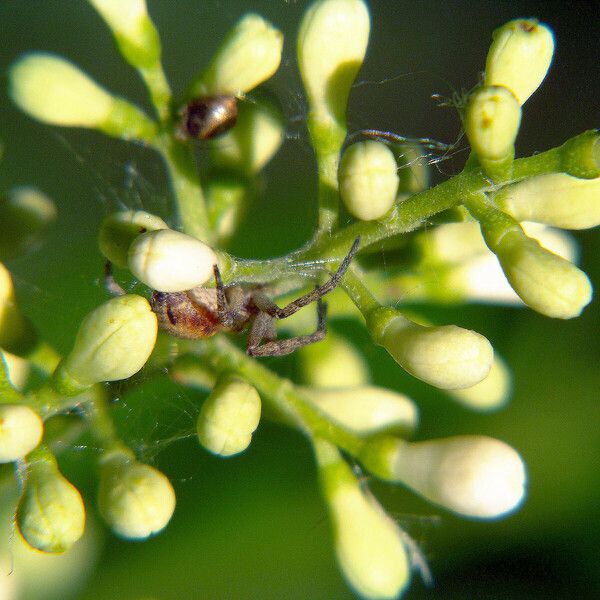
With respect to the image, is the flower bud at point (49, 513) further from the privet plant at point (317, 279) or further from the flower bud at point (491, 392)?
the flower bud at point (491, 392)

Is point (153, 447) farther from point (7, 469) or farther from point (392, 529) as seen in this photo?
point (392, 529)

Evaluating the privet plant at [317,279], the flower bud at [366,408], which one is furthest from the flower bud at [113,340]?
the flower bud at [366,408]

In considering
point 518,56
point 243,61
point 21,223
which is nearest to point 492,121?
point 518,56

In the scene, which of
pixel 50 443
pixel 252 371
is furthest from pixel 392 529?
pixel 50 443

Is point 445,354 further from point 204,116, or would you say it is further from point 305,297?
point 204,116

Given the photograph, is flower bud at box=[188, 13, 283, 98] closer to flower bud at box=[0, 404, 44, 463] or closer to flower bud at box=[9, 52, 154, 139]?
flower bud at box=[9, 52, 154, 139]
